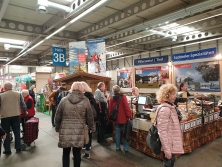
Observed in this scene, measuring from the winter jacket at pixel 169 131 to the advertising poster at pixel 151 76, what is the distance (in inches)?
223

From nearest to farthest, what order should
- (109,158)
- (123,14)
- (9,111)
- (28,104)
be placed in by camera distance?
(109,158)
(9,111)
(28,104)
(123,14)

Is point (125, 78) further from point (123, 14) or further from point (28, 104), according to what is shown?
point (28, 104)

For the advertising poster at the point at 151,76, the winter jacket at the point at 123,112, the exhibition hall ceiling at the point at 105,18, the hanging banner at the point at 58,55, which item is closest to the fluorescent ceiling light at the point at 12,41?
the exhibition hall ceiling at the point at 105,18

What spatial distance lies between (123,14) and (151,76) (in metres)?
3.48

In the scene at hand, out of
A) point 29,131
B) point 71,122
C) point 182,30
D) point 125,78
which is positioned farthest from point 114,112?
point 182,30

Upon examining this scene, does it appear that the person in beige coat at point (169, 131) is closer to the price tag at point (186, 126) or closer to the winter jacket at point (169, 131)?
the winter jacket at point (169, 131)

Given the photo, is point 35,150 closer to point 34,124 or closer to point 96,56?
point 34,124

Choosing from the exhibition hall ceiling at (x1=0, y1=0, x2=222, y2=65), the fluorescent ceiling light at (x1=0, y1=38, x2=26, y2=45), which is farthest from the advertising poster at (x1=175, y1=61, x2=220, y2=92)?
the fluorescent ceiling light at (x1=0, y1=38, x2=26, y2=45)

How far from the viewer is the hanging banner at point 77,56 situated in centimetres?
647

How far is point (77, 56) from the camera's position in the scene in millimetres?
6504

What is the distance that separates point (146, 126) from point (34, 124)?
9.23 feet

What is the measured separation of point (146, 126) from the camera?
374 cm

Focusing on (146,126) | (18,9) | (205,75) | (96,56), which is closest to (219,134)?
(205,75)

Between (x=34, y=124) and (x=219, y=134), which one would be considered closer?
(x=34, y=124)
